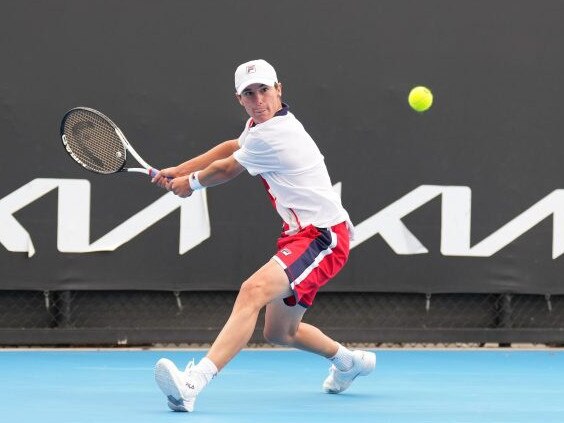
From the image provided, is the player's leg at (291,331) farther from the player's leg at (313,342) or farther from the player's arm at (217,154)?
the player's arm at (217,154)

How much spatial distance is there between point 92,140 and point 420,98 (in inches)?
93.3

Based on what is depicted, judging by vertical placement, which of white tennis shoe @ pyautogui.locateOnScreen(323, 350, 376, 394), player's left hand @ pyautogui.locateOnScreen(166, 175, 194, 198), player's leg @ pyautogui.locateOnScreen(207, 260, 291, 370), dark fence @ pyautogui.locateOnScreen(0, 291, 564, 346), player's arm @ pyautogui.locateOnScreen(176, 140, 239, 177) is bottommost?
dark fence @ pyautogui.locateOnScreen(0, 291, 564, 346)

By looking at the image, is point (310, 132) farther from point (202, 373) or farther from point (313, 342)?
point (202, 373)

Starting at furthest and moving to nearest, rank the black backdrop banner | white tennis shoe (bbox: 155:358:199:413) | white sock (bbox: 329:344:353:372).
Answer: the black backdrop banner, white sock (bbox: 329:344:353:372), white tennis shoe (bbox: 155:358:199:413)

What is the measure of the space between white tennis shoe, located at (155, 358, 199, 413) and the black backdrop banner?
2741 millimetres

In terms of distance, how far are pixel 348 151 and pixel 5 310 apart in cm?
235

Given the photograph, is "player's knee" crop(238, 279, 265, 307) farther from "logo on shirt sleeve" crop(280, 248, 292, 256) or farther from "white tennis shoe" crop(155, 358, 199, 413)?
"white tennis shoe" crop(155, 358, 199, 413)

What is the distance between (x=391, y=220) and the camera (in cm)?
772

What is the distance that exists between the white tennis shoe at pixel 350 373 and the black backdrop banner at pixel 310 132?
80.0 inches

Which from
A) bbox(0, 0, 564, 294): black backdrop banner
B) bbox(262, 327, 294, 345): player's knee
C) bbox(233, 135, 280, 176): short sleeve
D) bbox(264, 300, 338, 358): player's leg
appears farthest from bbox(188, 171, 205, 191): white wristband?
bbox(0, 0, 564, 294): black backdrop banner

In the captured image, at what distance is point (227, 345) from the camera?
4848mm

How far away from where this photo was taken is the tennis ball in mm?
7336

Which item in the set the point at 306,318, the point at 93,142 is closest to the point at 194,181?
the point at 93,142

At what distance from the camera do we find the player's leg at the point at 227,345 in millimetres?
4684
